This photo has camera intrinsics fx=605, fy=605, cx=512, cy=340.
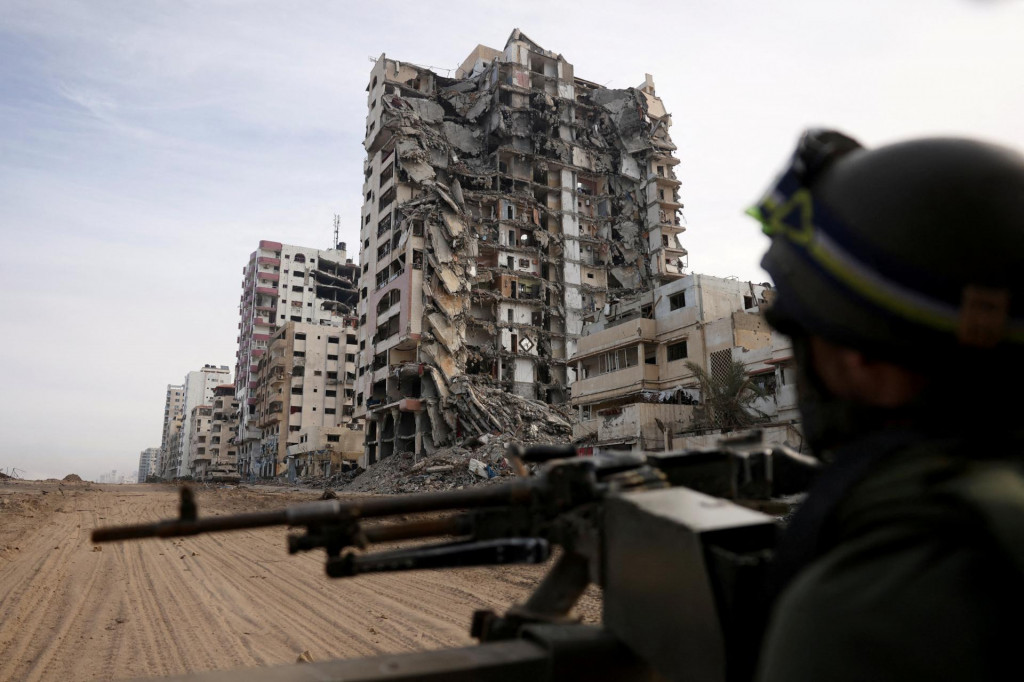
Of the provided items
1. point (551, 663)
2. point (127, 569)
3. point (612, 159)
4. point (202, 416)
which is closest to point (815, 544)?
point (551, 663)

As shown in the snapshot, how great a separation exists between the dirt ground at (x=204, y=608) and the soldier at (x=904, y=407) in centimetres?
590

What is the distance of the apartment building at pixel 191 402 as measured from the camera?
127562 mm

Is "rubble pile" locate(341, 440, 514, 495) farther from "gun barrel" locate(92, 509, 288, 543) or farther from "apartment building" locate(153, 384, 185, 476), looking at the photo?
"apartment building" locate(153, 384, 185, 476)

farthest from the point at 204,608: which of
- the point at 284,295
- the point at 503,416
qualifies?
the point at 284,295

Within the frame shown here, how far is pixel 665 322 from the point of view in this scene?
36844 mm

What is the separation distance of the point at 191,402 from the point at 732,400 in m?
142

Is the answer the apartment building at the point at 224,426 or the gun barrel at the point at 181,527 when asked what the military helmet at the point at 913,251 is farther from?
the apartment building at the point at 224,426

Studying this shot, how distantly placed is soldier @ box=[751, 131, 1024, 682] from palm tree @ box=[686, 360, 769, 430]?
91.0 ft

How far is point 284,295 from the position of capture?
104 metres

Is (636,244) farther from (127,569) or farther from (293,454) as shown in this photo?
(127,569)

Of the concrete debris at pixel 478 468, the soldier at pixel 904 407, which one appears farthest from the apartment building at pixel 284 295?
the soldier at pixel 904 407

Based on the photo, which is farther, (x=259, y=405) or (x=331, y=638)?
(x=259, y=405)

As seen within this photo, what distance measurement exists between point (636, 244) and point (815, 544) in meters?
69.7

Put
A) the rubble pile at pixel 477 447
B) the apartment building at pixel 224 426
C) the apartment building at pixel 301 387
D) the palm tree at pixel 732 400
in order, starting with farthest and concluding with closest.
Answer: the apartment building at pixel 224 426 < the apartment building at pixel 301 387 < the rubble pile at pixel 477 447 < the palm tree at pixel 732 400
